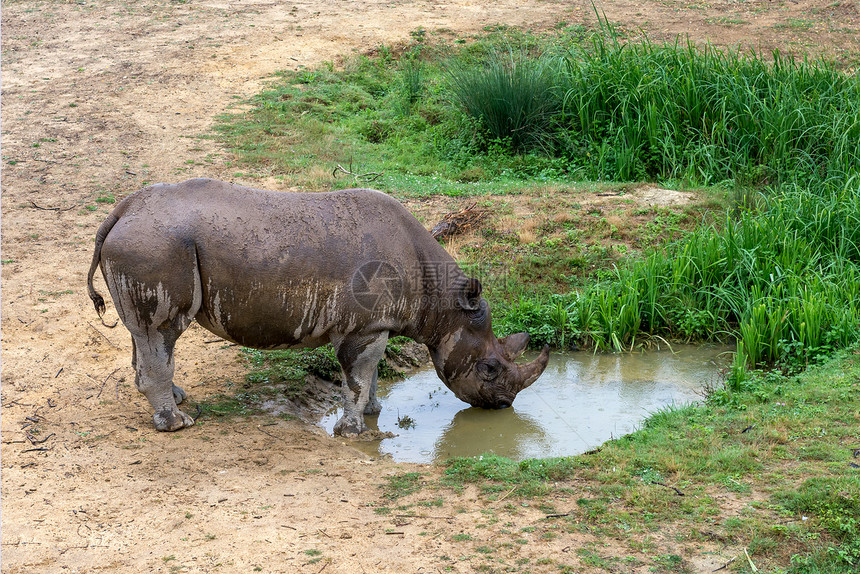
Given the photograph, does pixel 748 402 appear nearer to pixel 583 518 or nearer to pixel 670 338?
pixel 670 338

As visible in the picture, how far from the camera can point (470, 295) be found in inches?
237

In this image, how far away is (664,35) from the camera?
47.3 ft

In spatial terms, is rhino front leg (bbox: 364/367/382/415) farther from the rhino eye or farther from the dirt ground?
the rhino eye

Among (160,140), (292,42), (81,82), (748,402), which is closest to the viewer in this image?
(748,402)

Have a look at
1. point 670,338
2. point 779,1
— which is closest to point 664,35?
point 779,1

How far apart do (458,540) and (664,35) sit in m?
12.1

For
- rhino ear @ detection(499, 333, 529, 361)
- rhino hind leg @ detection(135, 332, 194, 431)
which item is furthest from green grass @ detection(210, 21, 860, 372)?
rhino hind leg @ detection(135, 332, 194, 431)

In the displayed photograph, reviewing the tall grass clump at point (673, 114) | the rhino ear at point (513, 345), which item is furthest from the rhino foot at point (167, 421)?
the tall grass clump at point (673, 114)

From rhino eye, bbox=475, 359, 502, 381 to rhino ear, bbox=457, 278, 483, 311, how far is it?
16.8 inches

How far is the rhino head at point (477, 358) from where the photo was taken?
6.08 m

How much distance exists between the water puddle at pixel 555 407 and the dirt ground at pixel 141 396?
627 mm

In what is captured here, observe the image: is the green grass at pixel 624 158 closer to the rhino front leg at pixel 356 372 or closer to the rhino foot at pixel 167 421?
the rhino front leg at pixel 356 372

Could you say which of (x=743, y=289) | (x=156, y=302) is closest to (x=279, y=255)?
(x=156, y=302)

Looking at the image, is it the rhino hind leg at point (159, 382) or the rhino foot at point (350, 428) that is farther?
the rhino foot at point (350, 428)
